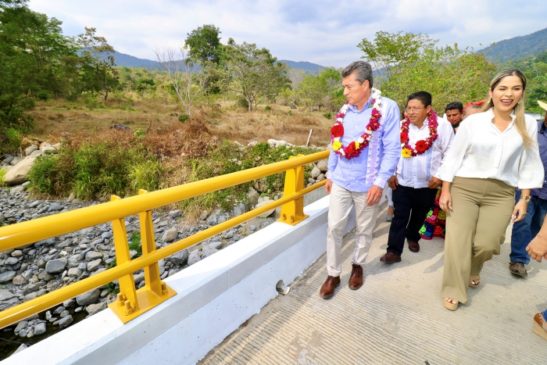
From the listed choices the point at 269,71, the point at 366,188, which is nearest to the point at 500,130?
the point at 366,188

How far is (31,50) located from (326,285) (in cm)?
3338

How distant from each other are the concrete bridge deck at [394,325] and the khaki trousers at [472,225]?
0.28m

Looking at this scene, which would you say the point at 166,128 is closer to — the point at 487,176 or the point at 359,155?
the point at 359,155

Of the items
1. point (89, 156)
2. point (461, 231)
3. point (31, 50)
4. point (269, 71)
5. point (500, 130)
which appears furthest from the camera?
point (269, 71)

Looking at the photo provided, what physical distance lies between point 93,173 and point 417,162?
8170 millimetres

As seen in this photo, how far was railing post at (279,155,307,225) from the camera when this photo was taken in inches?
108

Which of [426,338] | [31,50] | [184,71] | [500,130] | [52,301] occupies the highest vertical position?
[31,50]

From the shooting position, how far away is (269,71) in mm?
29094

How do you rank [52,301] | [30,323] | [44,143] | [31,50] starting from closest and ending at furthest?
[52,301] < [30,323] < [44,143] < [31,50]

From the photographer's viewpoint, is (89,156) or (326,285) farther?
(89,156)

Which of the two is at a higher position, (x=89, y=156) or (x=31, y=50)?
(x=31, y=50)

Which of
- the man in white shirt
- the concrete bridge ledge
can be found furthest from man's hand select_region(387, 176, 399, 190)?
the concrete bridge ledge

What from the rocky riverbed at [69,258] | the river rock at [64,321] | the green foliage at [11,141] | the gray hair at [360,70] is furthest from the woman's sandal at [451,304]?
the green foliage at [11,141]

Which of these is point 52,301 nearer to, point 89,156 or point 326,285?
point 326,285
